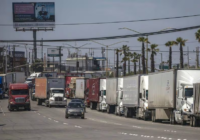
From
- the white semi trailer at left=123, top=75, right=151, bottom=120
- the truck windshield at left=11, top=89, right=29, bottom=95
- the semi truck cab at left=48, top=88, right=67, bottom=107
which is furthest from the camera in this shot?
the semi truck cab at left=48, top=88, right=67, bottom=107

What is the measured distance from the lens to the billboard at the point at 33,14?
437 ft

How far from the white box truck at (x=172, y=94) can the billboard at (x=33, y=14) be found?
96.4 meters

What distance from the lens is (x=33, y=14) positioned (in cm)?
13512

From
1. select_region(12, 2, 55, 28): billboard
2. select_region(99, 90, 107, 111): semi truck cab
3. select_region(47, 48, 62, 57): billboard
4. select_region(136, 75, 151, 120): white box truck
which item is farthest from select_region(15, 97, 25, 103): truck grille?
select_region(47, 48, 62, 57): billboard

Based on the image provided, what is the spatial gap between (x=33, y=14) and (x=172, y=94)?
103 meters

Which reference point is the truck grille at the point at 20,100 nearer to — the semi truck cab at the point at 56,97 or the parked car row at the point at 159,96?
the semi truck cab at the point at 56,97

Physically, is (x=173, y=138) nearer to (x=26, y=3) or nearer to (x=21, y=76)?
(x=21, y=76)

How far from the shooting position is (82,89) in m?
76.2

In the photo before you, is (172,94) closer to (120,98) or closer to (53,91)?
(120,98)

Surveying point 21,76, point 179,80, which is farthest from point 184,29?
point 21,76

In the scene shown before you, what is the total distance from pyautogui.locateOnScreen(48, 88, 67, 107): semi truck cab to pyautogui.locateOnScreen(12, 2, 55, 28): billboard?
229 feet

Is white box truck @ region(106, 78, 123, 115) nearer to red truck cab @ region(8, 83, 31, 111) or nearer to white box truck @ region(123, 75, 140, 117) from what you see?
white box truck @ region(123, 75, 140, 117)

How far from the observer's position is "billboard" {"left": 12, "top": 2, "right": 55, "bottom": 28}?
5241 inches

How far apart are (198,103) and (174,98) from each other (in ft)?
12.5
